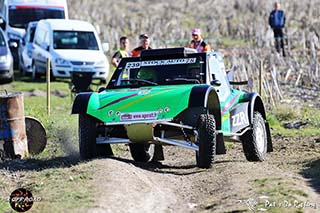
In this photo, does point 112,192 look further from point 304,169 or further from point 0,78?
point 0,78

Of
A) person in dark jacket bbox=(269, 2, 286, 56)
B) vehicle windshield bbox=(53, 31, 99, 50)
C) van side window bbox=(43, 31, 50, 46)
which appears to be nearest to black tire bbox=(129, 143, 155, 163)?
vehicle windshield bbox=(53, 31, 99, 50)

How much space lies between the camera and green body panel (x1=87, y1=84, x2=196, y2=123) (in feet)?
40.1

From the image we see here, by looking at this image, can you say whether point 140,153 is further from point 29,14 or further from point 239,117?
point 29,14

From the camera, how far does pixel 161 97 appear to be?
40.6 ft

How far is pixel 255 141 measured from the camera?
1410 cm

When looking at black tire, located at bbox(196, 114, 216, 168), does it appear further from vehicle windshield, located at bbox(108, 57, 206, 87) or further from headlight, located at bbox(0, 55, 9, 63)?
headlight, located at bbox(0, 55, 9, 63)

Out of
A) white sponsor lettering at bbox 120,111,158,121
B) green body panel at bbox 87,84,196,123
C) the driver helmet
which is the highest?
the driver helmet

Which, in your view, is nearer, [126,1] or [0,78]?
[0,78]

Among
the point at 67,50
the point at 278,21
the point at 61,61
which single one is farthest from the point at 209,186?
the point at 278,21

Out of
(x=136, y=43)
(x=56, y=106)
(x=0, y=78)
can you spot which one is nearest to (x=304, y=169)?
(x=56, y=106)

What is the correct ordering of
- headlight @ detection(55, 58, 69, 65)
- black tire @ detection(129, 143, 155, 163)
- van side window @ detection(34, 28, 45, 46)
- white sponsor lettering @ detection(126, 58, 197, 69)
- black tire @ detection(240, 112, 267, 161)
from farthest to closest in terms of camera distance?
van side window @ detection(34, 28, 45, 46) → headlight @ detection(55, 58, 69, 65) → black tire @ detection(129, 143, 155, 163) → black tire @ detection(240, 112, 267, 161) → white sponsor lettering @ detection(126, 58, 197, 69)

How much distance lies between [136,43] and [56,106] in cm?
1038

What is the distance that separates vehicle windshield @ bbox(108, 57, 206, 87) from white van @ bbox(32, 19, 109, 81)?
12.1 m

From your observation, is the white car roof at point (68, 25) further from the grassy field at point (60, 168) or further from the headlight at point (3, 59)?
the grassy field at point (60, 168)
